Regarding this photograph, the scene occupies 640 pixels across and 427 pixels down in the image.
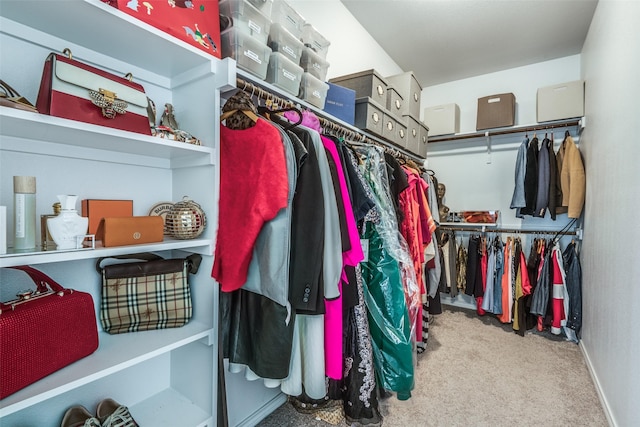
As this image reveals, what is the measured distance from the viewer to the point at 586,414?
1.65 metres

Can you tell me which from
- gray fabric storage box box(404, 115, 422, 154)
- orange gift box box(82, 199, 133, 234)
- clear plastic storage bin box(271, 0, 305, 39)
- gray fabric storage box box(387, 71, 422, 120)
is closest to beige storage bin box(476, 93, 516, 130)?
gray fabric storage box box(404, 115, 422, 154)

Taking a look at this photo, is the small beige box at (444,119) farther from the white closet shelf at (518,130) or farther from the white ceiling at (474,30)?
the white ceiling at (474,30)

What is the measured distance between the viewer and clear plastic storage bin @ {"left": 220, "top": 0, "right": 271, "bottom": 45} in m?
1.20

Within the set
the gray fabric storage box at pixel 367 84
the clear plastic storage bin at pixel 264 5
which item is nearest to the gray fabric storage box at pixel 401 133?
the gray fabric storage box at pixel 367 84

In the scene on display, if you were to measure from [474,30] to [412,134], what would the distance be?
40.9 inches

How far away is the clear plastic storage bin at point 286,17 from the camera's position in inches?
55.7

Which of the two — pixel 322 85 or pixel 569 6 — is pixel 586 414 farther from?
pixel 569 6

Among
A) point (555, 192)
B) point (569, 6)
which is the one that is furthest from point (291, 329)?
point (569, 6)

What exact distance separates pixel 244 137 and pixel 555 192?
2840mm

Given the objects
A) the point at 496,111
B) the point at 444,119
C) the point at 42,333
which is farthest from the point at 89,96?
the point at 496,111

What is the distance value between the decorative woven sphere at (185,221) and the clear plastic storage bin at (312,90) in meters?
0.79

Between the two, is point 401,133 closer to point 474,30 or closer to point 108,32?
point 474,30

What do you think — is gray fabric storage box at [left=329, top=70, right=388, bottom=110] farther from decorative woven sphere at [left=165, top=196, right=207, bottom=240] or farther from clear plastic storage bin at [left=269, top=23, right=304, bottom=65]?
decorative woven sphere at [left=165, top=196, right=207, bottom=240]

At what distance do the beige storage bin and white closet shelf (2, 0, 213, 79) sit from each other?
9.45ft
